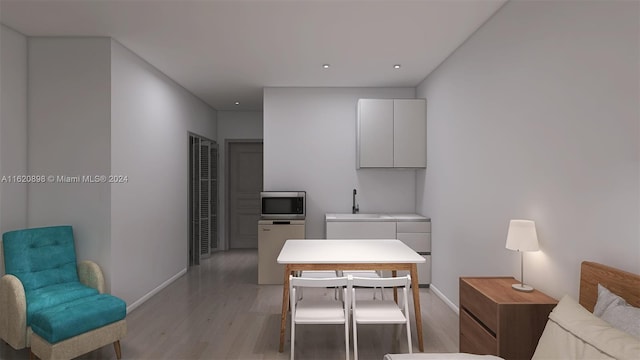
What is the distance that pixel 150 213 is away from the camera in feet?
14.3

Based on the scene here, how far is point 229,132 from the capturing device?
7.26 m

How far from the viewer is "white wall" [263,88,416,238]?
17.7 ft

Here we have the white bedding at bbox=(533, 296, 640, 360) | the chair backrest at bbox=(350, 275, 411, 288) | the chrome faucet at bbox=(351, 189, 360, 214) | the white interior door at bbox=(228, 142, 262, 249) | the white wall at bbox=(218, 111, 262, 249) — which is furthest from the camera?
the white interior door at bbox=(228, 142, 262, 249)

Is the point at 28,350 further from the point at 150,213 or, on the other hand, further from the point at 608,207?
the point at 608,207

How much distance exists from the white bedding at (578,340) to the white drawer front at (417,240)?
297 centimetres

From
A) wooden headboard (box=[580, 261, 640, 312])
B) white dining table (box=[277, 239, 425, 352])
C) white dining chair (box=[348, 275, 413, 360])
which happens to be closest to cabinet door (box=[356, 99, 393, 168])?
white dining table (box=[277, 239, 425, 352])

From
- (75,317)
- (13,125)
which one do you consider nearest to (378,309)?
(75,317)

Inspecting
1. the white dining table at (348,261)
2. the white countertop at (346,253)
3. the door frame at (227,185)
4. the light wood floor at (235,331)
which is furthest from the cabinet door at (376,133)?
the door frame at (227,185)

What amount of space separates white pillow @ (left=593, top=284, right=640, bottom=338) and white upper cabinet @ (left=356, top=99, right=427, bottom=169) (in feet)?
10.9

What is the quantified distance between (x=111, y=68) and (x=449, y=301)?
4.12 metres

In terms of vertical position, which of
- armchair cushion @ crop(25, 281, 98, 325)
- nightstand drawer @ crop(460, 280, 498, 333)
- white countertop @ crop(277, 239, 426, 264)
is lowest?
armchair cushion @ crop(25, 281, 98, 325)

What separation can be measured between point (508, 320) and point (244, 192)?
5938 mm

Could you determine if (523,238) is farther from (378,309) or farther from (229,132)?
(229,132)

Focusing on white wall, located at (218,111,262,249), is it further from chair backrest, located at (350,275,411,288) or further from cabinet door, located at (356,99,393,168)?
chair backrest, located at (350,275,411,288)
